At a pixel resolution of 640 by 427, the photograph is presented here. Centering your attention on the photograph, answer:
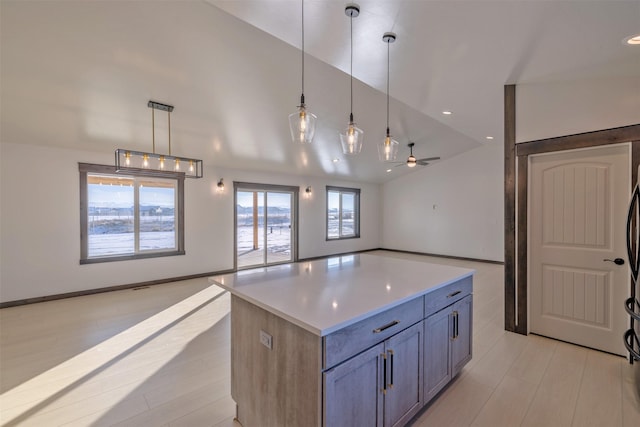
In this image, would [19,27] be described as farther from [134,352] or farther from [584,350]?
[584,350]

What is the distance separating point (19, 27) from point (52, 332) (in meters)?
3.11

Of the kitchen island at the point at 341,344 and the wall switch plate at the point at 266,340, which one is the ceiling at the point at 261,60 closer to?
the kitchen island at the point at 341,344

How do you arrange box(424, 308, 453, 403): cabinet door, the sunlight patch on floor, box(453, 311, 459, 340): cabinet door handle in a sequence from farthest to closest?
box(453, 311, 459, 340): cabinet door handle < the sunlight patch on floor < box(424, 308, 453, 403): cabinet door

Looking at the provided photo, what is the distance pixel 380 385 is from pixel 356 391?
0.66 feet

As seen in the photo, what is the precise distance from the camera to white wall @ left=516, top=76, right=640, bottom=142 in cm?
264

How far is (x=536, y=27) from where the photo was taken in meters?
2.13

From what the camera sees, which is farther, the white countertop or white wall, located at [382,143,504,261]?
white wall, located at [382,143,504,261]

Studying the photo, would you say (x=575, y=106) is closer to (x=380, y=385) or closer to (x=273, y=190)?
(x=380, y=385)

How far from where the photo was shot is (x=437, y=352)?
2047 mm

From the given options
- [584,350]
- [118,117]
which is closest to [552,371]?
[584,350]

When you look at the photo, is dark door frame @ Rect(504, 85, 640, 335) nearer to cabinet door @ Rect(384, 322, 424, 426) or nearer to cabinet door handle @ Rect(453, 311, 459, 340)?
cabinet door handle @ Rect(453, 311, 459, 340)

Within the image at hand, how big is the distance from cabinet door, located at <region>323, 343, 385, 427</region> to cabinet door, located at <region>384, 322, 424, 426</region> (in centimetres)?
8

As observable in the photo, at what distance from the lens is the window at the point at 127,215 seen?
4.84 m

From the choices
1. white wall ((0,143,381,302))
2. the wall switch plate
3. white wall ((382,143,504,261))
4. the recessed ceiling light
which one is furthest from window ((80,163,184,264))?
white wall ((382,143,504,261))
